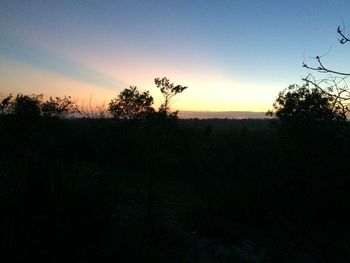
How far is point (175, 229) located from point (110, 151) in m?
15.6

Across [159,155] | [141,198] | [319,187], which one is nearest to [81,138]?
[141,198]

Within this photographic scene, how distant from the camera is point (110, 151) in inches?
1097

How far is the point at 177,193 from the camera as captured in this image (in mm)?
19969

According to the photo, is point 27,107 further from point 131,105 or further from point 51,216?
point 51,216

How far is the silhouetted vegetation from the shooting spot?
6062 millimetres

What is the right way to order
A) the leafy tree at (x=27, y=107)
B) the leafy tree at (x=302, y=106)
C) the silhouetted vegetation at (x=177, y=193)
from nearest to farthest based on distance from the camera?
1. the silhouetted vegetation at (x=177, y=193)
2. the leafy tree at (x=302, y=106)
3. the leafy tree at (x=27, y=107)

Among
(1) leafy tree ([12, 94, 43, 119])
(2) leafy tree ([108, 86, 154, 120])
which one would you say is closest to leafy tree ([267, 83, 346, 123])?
(2) leafy tree ([108, 86, 154, 120])

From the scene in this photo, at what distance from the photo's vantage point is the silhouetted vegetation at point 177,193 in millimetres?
6062

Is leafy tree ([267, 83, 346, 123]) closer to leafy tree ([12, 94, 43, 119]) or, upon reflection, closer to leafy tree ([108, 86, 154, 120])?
leafy tree ([108, 86, 154, 120])

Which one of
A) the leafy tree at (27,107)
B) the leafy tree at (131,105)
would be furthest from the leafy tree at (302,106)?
the leafy tree at (27,107)

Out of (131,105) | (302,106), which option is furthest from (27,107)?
(302,106)

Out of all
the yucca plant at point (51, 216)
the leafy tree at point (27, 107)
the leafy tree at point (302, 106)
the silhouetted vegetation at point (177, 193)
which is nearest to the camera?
the yucca plant at point (51, 216)

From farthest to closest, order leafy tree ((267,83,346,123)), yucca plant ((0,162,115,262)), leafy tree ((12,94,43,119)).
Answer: leafy tree ((12,94,43,119)), leafy tree ((267,83,346,123)), yucca plant ((0,162,115,262))

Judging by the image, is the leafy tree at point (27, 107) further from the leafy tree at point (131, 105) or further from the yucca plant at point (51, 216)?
the yucca plant at point (51, 216)
